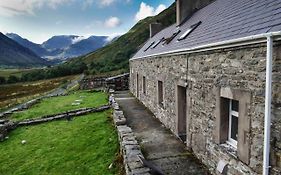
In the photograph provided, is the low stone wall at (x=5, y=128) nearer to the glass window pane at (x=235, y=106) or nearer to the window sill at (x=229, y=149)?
the window sill at (x=229, y=149)

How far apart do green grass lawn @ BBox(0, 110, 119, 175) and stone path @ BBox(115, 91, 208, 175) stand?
111cm

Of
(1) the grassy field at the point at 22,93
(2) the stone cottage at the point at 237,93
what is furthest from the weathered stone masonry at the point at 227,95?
(1) the grassy field at the point at 22,93

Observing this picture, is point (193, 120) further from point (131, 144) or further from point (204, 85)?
point (131, 144)

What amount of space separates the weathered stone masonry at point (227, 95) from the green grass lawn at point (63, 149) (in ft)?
9.25

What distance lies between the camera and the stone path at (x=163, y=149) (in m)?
6.61

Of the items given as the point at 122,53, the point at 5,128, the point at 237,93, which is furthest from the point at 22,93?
the point at 237,93

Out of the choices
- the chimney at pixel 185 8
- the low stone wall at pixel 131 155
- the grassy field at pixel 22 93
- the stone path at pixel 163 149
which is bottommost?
the grassy field at pixel 22 93

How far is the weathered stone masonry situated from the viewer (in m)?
4.27

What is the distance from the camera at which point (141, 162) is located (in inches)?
237

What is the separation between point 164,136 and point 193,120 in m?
2.22

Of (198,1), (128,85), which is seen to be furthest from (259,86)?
(128,85)

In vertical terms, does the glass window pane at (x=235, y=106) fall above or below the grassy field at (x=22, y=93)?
above

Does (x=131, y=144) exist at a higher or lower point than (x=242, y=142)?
lower

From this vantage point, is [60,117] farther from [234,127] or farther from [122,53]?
[122,53]
